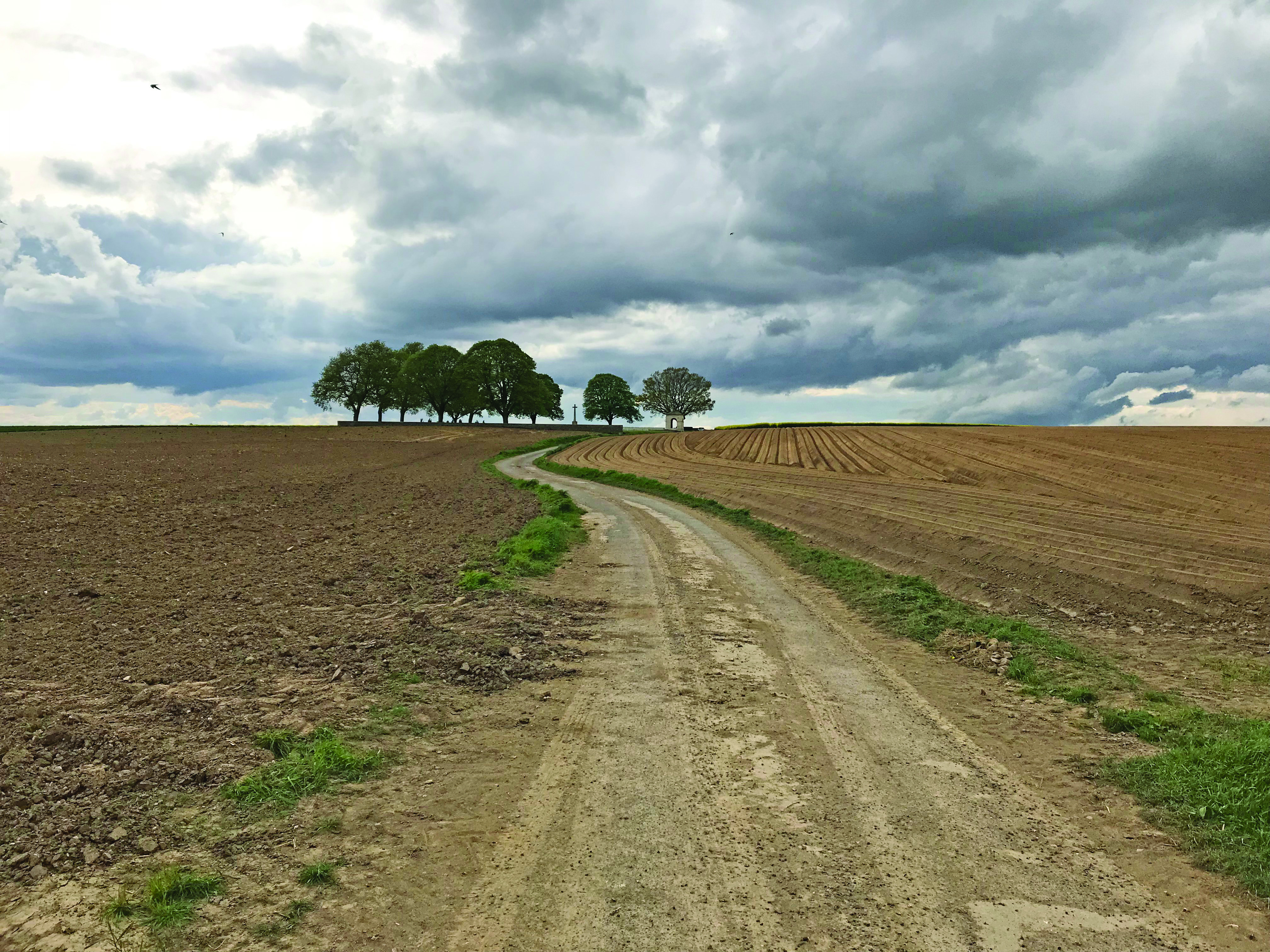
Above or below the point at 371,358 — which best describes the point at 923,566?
below

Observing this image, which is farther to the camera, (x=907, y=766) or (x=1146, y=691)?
(x=1146, y=691)

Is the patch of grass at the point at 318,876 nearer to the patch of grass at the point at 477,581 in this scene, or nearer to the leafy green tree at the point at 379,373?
the patch of grass at the point at 477,581

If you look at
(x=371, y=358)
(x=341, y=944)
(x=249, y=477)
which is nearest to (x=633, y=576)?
(x=341, y=944)

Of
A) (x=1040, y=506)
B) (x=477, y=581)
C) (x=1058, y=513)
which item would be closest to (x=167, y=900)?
(x=477, y=581)

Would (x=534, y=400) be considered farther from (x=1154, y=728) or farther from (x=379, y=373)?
(x=1154, y=728)

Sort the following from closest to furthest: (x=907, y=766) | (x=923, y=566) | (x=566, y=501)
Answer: (x=907, y=766) < (x=923, y=566) < (x=566, y=501)

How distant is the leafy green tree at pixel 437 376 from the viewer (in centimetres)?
10638

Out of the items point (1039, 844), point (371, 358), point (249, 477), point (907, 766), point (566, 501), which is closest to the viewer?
point (1039, 844)

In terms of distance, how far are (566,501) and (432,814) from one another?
979 inches

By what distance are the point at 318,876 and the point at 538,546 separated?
13356mm

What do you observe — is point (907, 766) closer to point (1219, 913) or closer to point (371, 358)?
point (1219, 913)

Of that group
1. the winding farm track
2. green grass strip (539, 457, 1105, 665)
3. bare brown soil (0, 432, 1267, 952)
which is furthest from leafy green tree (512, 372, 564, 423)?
bare brown soil (0, 432, 1267, 952)

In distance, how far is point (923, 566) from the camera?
17.8 metres

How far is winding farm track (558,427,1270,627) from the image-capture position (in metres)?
15.2
